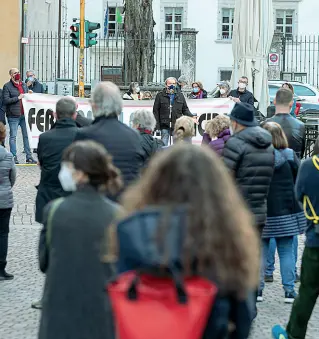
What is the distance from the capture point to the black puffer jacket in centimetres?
771

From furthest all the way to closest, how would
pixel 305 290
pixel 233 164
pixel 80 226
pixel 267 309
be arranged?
pixel 267 309, pixel 233 164, pixel 305 290, pixel 80 226

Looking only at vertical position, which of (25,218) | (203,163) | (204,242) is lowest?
(25,218)

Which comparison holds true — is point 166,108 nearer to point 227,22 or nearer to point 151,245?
point 151,245

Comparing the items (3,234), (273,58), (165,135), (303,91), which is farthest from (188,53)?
(3,234)

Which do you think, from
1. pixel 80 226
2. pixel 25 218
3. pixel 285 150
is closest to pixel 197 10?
pixel 25 218

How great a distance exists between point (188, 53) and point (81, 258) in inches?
1265

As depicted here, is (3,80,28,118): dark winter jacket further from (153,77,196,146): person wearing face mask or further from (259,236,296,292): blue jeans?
(259,236,296,292): blue jeans

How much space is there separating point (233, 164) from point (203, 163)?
13.7 feet

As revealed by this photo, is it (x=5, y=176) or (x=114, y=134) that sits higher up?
(x=114, y=134)

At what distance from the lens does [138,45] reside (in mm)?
26203

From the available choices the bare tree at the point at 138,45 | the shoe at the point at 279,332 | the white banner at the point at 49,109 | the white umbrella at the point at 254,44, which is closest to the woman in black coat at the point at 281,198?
the shoe at the point at 279,332

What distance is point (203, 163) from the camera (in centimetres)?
356

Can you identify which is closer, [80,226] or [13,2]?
[80,226]

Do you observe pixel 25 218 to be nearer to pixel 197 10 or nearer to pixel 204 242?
pixel 204 242
